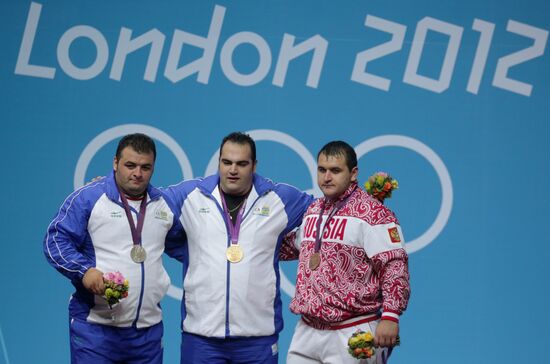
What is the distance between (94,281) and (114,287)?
0.32ft

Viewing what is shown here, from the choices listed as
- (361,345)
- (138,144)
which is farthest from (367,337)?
(138,144)

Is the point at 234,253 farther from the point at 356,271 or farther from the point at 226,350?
the point at 356,271

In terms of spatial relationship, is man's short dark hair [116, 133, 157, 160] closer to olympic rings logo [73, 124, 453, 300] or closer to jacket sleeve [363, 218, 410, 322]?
jacket sleeve [363, 218, 410, 322]

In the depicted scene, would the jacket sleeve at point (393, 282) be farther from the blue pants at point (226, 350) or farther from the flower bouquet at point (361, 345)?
the blue pants at point (226, 350)

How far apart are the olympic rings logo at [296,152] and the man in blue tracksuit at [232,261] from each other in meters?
1.36

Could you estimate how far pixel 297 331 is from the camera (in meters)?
4.28

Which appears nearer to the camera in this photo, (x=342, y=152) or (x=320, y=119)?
(x=342, y=152)

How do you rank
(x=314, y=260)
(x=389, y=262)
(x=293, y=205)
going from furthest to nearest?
(x=293, y=205) < (x=314, y=260) < (x=389, y=262)

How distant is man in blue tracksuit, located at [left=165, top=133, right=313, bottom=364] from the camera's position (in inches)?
171

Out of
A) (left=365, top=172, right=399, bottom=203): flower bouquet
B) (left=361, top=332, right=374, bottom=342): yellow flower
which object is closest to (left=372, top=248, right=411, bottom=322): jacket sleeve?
(left=361, top=332, right=374, bottom=342): yellow flower

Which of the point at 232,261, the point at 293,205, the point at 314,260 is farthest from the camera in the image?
the point at 293,205

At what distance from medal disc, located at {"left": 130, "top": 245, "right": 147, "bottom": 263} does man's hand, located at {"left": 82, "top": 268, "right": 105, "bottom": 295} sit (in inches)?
8.1

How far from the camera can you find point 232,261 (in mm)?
4359

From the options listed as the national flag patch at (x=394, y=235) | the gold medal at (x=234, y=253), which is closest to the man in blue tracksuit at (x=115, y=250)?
the gold medal at (x=234, y=253)
